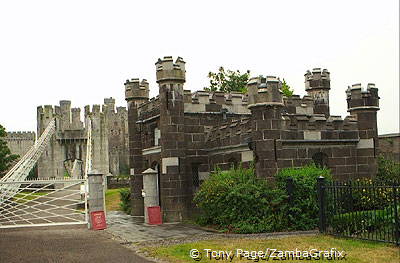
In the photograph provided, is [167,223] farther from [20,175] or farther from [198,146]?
[20,175]

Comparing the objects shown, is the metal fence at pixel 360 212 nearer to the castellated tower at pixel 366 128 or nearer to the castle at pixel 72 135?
the castellated tower at pixel 366 128

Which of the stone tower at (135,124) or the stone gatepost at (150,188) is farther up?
the stone tower at (135,124)

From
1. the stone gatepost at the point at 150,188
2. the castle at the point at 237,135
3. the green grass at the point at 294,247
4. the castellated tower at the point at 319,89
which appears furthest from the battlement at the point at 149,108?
the green grass at the point at 294,247

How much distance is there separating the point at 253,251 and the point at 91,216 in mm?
8790

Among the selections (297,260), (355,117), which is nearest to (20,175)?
(355,117)

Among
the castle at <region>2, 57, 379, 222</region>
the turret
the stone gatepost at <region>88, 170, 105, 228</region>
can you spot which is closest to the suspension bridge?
the stone gatepost at <region>88, 170, 105, 228</region>

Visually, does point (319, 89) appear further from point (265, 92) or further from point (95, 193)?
point (95, 193)

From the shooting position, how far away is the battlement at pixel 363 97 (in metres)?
19.9

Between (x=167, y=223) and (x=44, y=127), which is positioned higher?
(x=44, y=127)

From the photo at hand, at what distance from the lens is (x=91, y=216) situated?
62.8 feet

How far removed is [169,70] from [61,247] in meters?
9.57

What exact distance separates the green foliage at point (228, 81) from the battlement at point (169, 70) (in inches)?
814

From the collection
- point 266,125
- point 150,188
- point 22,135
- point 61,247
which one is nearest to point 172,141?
point 150,188

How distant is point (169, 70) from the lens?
21031 mm
